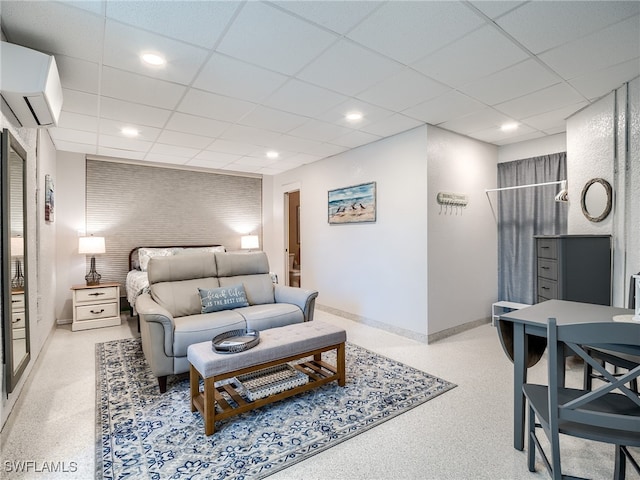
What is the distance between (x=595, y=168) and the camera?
327cm

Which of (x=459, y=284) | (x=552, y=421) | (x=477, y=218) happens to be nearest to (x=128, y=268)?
(x=459, y=284)

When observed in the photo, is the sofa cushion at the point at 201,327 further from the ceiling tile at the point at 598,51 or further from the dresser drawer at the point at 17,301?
the ceiling tile at the point at 598,51

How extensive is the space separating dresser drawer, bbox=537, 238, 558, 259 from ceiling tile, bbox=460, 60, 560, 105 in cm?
144

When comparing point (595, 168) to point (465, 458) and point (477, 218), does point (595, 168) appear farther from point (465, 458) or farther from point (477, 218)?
point (465, 458)

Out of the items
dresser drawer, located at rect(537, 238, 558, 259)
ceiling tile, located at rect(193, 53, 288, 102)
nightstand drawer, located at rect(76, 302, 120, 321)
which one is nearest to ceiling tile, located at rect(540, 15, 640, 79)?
dresser drawer, located at rect(537, 238, 558, 259)

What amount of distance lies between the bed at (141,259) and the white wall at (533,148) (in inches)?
187

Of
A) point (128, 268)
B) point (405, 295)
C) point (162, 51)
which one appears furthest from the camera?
point (128, 268)

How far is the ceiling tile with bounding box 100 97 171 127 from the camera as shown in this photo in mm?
3080

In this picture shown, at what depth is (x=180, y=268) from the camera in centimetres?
355

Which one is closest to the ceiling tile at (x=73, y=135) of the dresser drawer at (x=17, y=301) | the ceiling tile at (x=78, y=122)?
the ceiling tile at (x=78, y=122)

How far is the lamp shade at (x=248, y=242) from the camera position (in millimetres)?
6297

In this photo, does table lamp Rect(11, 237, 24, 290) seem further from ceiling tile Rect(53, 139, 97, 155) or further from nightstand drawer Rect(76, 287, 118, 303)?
ceiling tile Rect(53, 139, 97, 155)

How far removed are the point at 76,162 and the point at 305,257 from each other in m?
3.76

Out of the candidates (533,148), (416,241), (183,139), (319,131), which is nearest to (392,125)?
(319,131)
